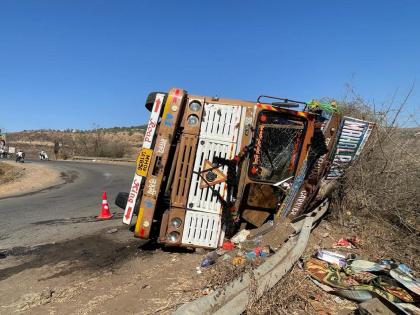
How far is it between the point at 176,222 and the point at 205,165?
0.90m

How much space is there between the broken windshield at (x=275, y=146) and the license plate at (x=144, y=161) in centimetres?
144

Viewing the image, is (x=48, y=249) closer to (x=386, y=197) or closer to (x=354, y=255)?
(x=354, y=255)

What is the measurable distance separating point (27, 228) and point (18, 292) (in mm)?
4278

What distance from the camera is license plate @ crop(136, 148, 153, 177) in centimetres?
582

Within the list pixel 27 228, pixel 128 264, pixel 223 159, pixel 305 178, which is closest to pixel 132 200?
pixel 128 264

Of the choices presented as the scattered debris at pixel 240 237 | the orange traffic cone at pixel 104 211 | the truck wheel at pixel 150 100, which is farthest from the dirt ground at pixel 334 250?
the orange traffic cone at pixel 104 211

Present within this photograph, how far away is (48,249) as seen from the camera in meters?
6.79

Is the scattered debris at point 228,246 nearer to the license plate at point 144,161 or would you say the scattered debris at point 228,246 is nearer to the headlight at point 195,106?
the license plate at point 144,161

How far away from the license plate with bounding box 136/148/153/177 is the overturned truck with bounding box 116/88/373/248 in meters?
0.01

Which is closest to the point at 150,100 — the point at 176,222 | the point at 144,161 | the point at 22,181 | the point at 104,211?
the point at 144,161

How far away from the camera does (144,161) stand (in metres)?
5.85

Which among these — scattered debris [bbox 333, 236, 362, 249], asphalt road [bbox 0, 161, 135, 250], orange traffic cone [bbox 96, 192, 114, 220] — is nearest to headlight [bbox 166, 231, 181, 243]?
scattered debris [bbox 333, 236, 362, 249]

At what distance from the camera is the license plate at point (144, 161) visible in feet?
19.1

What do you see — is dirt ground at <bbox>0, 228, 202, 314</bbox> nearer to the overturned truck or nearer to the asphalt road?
the overturned truck
